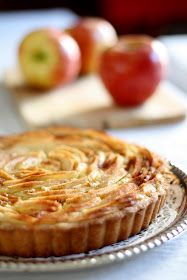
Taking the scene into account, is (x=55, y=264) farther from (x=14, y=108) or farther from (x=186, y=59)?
(x=186, y=59)

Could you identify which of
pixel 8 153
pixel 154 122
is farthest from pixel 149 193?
pixel 154 122

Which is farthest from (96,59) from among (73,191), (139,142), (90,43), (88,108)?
(73,191)

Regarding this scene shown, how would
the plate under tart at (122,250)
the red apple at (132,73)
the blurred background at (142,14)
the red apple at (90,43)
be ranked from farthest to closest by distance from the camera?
1. the blurred background at (142,14)
2. the red apple at (90,43)
3. the red apple at (132,73)
4. the plate under tart at (122,250)

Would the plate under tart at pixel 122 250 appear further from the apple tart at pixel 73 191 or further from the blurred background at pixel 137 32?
the blurred background at pixel 137 32

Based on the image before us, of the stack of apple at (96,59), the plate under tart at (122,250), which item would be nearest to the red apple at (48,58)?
the stack of apple at (96,59)

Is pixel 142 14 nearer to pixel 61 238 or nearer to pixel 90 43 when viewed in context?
pixel 90 43

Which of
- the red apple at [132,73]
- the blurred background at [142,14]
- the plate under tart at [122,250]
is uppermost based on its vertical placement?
the plate under tart at [122,250]

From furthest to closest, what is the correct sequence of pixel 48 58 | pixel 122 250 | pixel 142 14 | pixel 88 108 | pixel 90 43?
pixel 142 14 < pixel 90 43 < pixel 48 58 < pixel 88 108 < pixel 122 250
